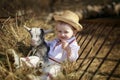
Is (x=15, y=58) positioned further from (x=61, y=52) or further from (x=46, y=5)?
(x=46, y=5)

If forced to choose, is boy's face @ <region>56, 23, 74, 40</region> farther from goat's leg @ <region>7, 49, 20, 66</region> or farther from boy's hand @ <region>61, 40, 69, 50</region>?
goat's leg @ <region>7, 49, 20, 66</region>

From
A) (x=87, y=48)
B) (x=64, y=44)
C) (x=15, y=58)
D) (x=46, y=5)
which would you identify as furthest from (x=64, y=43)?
(x=46, y=5)

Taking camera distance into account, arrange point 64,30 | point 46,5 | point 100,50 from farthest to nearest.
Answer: point 46,5 → point 100,50 → point 64,30

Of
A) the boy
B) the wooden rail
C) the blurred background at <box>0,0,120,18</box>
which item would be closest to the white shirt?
the boy

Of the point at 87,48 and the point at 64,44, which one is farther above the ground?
the point at 87,48

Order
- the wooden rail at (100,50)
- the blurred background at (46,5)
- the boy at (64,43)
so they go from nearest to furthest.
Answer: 1. the boy at (64,43)
2. the wooden rail at (100,50)
3. the blurred background at (46,5)

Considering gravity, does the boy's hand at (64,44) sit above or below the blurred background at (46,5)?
below

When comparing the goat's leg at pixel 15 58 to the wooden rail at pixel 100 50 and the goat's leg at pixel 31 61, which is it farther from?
the wooden rail at pixel 100 50

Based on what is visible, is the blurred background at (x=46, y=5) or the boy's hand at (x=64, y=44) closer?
the boy's hand at (x=64, y=44)

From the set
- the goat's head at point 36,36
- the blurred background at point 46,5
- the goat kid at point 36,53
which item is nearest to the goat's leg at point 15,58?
the goat kid at point 36,53

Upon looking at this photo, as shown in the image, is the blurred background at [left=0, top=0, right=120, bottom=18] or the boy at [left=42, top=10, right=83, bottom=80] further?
the blurred background at [left=0, top=0, right=120, bottom=18]

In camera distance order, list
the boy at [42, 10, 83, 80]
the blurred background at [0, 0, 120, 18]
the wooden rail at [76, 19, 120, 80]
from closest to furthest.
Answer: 1. the boy at [42, 10, 83, 80]
2. the wooden rail at [76, 19, 120, 80]
3. the blurred background at [0, 0, 120, 18]

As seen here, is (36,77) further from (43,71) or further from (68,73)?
(68,73)

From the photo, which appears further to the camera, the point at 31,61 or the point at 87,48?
the point at 87,48
